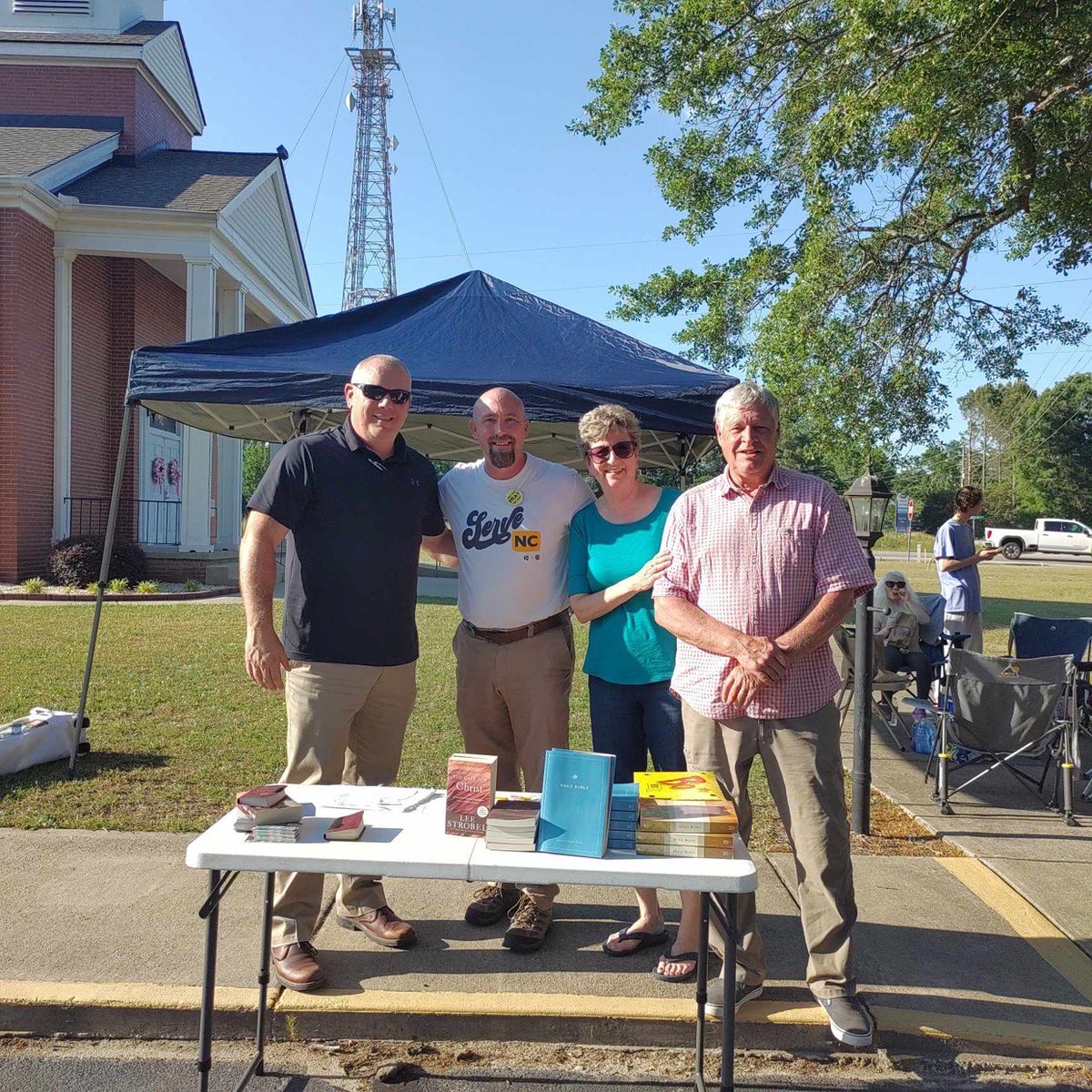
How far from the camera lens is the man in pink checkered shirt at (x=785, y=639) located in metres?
3.21

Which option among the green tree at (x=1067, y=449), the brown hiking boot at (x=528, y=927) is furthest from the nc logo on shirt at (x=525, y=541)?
the green tree at (x=1067, y=449)

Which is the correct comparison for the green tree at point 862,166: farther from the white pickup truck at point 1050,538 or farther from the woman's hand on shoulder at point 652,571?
the white pickup truck at point 1050,538

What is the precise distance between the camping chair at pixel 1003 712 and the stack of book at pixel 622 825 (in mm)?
3733

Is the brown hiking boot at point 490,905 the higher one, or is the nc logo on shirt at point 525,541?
the nc logo on shirt at point 525,541

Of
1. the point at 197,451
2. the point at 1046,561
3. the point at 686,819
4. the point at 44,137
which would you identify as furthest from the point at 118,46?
the point at 1046,561

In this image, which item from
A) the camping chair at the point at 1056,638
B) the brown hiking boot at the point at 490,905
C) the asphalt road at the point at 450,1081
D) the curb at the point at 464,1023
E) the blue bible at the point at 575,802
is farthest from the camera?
the camping chair at the point at 1056,638

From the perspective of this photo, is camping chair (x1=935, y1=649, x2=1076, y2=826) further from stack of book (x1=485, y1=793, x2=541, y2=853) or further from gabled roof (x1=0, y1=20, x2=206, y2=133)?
gabled roof (x1=0, y1=20, x2=206, y2=133)

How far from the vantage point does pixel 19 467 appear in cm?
1592

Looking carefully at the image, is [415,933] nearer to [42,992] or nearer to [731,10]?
[42,992]

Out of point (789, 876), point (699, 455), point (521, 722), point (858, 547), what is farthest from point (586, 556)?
point (699, 455)

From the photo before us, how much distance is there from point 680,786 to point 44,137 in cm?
2067

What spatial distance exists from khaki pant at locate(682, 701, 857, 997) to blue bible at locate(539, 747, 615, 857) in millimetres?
770

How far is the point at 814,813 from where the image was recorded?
3.25 m

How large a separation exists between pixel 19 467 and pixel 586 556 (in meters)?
14.9
